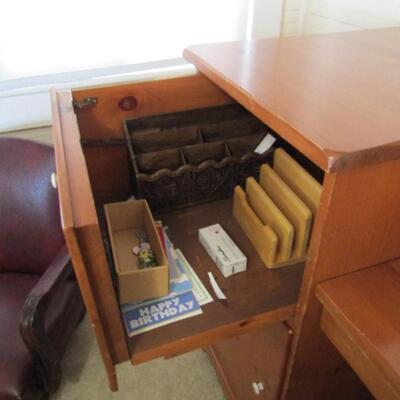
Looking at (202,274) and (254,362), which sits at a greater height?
(202,274)

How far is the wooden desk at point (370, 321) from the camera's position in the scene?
0.47 meters

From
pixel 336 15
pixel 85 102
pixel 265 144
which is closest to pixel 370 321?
pixel 265 144

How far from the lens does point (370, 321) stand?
50cm

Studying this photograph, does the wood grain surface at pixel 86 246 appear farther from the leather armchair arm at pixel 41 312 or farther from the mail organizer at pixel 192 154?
the leather armchair arm at pixel 41 312

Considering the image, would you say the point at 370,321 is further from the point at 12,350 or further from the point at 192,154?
the point at 12,350

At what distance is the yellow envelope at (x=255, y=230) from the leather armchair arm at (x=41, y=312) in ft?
1.39

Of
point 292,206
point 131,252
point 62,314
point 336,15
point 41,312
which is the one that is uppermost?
point 336,15

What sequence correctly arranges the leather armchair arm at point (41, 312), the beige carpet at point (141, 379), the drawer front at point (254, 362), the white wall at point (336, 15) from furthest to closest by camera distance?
the beige carpet at point (141, 379), the white wall at point (336, 15), the leather armchair arm at point (41, 312), the drawer front at point (254, 362)

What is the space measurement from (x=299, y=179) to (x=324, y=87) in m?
0.19

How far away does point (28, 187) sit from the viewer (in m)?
1.03

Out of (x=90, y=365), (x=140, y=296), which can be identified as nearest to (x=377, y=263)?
(x=140, y=296)

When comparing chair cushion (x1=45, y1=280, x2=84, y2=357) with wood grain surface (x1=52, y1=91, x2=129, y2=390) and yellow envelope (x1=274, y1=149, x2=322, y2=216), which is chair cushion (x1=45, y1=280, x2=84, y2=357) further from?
yellow envelope (x1=274, y1=149, x2=322, y2=216)

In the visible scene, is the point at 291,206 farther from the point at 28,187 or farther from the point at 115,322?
the point at 28,187

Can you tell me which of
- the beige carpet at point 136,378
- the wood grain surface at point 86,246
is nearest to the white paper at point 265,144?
the wood grain surface at point 86,246
